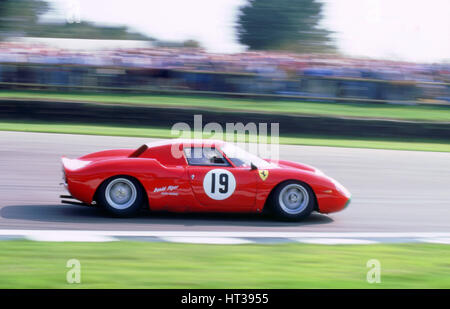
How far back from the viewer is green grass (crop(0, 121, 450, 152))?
15617mm

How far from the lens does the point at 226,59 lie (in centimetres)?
2122

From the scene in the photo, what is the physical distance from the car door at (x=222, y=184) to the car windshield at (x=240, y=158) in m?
0.08

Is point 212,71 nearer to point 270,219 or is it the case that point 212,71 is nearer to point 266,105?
point 266,105

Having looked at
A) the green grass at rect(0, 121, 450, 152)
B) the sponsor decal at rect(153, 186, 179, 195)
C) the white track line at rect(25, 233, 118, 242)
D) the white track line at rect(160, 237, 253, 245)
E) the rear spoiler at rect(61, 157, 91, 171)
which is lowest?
the white track line at rect(160, 237, 253, 245)

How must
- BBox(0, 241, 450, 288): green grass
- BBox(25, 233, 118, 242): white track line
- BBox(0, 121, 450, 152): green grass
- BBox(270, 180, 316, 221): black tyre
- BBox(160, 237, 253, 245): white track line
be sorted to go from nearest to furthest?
BBox(0, 241, 450, 288): green grass, BBox(25, 233, 118, 242): white track line, BBox(160, 237, 253, 245): white track line, BBox(270, 180, 316, 221): black tyre, BBox(0, 121, 450, 152): green grass

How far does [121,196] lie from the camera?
677 centimetres

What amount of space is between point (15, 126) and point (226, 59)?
8052mm

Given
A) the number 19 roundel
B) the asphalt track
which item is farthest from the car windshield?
the asphalt track

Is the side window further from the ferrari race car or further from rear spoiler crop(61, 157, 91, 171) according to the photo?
rear spoiler crop(61, 157, 91, 171)

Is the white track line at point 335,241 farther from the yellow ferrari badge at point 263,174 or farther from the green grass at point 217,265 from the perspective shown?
the yellow ferrari badge at point 263,174
